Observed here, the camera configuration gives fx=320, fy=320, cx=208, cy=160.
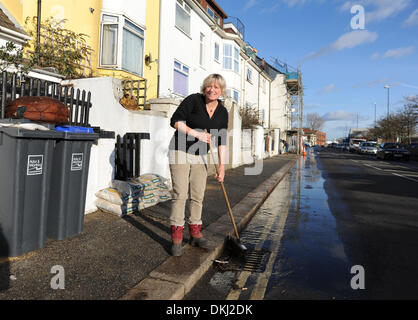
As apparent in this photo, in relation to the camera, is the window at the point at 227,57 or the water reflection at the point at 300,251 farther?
the window at the point at 227,57

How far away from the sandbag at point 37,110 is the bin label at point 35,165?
26.0 inches

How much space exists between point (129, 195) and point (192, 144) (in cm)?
219

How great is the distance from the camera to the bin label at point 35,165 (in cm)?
330

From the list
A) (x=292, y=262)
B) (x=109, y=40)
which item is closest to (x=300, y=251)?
(x=292, y=262)

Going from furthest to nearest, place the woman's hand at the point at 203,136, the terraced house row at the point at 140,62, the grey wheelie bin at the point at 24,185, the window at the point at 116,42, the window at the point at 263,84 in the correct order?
1. the window at the point at 263,84
2. the window at the point at 116,42
3. the terraced house row at the point at 140,62
4. the woman's hand at the point at 203,136
5. the grey wheelie bin at the point at 24,185

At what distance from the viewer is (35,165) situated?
3.36 meters

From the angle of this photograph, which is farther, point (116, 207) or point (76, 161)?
point (116, 207)

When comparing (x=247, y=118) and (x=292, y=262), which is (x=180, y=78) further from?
(x=292, y=262)

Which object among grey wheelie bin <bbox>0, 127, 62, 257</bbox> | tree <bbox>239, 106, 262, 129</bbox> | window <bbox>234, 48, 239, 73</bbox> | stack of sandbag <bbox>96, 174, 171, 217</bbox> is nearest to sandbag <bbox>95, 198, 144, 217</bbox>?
stack of sandbag <bbox>96, 174, 171, 217</bbox>

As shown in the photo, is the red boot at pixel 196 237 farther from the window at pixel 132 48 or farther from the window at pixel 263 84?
the window at pixel 263 84

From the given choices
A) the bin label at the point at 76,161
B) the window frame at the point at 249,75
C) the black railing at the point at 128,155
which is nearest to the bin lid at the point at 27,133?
the bin label at the point at 76,161

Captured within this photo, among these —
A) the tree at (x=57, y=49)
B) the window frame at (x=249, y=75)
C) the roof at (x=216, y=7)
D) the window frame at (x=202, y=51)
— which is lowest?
the tree at (x=57, y=49)
